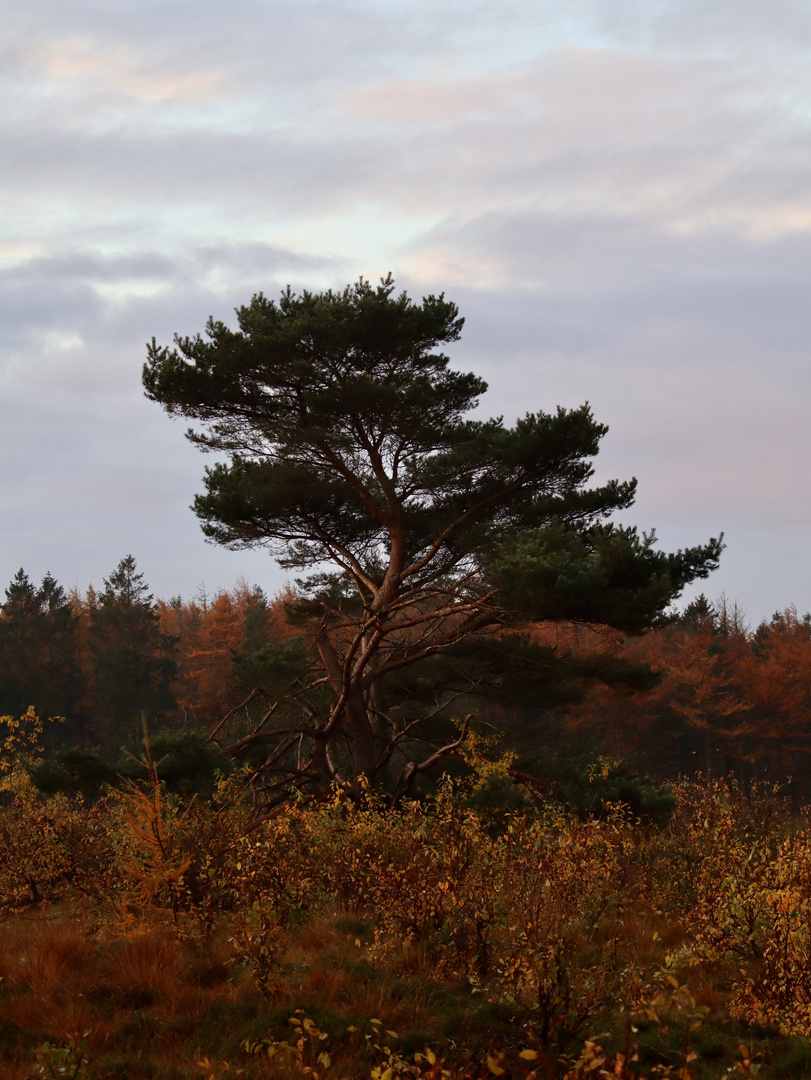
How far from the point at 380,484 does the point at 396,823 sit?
23.1ft

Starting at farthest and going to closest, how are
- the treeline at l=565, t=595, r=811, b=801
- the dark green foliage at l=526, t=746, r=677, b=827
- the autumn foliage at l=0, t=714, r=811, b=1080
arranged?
the treeline at l=565, t=595, r=811, b=801 → the dark green foliage at l=526, t=746, r=677, b=827 → the autumn foliage at l=0, t=714, r=811, b=1080

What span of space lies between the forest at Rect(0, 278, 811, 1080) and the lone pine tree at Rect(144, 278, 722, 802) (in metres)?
0.06

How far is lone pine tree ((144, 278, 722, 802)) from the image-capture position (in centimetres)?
1391

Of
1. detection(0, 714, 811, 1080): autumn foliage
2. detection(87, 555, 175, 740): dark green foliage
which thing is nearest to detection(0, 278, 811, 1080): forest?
detection(0, 714, 811, 1080): autumn foliage

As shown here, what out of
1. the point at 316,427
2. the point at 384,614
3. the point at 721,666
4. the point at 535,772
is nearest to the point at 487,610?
the point at 384,614

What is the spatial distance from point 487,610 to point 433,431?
3.37m

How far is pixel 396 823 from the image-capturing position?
9.16 metres

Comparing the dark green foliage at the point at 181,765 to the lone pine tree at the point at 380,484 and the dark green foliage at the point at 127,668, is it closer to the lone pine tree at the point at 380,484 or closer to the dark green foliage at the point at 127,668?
the lone pine tree at the point at 380,484

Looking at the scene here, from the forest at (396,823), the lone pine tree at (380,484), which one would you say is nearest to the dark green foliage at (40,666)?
the forest at (396,823)

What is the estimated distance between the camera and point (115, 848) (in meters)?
8.72

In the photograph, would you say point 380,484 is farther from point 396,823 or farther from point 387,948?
point 387,948

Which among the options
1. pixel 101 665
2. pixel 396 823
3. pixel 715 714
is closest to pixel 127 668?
pixel 101 665

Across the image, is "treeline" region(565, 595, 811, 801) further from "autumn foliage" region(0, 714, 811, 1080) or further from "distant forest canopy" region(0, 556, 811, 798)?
"autumn foliage" region(0, 714, 811, 1080)

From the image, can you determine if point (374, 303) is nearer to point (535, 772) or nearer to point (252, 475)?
point (252, 475)
